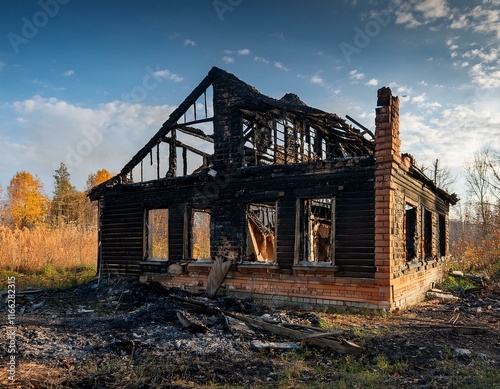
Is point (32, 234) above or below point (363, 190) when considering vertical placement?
below

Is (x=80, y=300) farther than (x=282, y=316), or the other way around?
(x=80, y=300)

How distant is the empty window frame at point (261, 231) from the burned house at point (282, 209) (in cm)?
6

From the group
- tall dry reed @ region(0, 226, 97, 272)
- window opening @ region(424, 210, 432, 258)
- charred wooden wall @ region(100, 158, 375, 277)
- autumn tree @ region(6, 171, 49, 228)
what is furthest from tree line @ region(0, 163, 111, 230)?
window opening @ region(424, 210, 432, 258)

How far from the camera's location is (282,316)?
9516 mm

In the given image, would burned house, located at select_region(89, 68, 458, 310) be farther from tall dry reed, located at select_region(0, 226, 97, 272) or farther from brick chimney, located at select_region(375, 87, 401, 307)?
tall dry reed, located at select_region(0, 226, 97, 272)

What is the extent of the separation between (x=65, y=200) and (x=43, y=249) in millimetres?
32198

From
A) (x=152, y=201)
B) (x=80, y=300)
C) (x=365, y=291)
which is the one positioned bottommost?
(x=80, y=300)

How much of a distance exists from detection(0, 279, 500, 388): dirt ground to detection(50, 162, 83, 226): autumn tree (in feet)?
127

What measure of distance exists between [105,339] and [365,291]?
6057 mm

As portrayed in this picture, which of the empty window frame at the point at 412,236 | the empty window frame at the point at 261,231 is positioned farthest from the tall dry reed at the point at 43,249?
the empty window frame at the point at 412,236

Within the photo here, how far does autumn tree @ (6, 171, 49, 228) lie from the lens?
146 feet

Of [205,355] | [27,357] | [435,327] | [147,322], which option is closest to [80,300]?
[147,322]

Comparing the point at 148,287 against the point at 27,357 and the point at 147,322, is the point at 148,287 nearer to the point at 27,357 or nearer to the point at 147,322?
the point at 147,322

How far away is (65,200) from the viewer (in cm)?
4803
